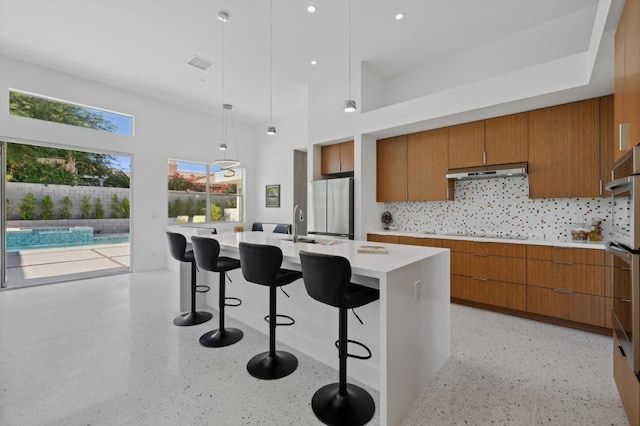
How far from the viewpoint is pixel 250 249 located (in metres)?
2.05

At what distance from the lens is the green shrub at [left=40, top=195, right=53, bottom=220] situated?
16.3 feet

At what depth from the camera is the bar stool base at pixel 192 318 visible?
3019 mm

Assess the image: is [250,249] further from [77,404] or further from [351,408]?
[77,404]

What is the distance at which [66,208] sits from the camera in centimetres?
529

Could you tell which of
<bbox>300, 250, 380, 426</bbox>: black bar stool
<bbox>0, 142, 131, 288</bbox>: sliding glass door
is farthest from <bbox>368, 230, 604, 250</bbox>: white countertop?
<bbox>0, 142, 131, 288</bbox>: sliding glass door

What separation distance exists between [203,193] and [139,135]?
1.81 m

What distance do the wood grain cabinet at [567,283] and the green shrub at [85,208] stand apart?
7.36 m

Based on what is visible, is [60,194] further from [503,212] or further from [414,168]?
[503,212]

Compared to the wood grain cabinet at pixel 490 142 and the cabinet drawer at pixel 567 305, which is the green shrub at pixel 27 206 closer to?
the wood grain cabinet at pixel 490 142

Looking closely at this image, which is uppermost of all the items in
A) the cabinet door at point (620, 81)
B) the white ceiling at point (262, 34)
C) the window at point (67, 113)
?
the white ceiling at point (262, 34)

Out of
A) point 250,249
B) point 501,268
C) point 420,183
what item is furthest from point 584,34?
point 250,249

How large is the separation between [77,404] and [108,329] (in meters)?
1.30

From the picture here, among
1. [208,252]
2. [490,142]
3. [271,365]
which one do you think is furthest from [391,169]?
[271,365]

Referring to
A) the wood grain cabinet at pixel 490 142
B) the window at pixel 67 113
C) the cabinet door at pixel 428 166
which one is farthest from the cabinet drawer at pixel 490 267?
the window at pixel 67 113
